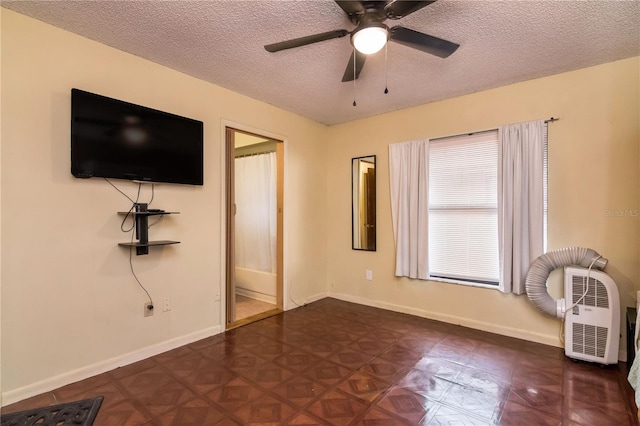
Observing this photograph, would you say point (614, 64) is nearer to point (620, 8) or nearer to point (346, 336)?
point (620, 8)

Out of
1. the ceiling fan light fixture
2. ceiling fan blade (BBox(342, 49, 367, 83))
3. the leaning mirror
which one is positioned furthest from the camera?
the leaning mirror

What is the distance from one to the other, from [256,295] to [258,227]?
0.98 metres

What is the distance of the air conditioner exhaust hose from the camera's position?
262 cm

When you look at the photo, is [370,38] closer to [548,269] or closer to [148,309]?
[548,269]

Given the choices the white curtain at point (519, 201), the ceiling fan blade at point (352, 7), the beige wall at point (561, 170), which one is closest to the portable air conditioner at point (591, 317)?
the beige wall at point (561, 170)

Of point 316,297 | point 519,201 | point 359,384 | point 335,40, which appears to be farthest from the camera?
point 316,297

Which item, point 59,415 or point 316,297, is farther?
point 316,297

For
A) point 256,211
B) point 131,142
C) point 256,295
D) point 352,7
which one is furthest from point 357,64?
point 256,295

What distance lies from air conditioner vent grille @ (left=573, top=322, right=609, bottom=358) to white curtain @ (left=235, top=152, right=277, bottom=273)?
324 cm

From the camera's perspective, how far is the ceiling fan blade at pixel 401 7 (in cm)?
158

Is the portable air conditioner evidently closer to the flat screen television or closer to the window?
the window

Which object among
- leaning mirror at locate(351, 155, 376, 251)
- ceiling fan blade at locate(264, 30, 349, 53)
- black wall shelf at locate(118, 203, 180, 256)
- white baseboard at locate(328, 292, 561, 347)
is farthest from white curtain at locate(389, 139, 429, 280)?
black wall shelf at locate(118, 203, 180, 256)

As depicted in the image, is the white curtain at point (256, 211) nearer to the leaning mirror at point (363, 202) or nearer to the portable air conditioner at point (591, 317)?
the leaning mirror at point (363, 202)

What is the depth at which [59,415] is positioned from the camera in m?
1.85
